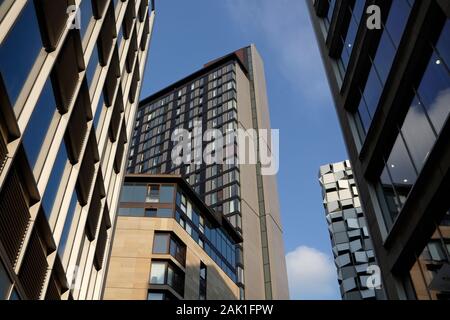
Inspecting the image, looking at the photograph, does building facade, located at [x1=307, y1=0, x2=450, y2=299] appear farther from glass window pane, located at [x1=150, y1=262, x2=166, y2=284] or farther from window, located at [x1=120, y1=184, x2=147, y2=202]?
window, located at [x1=120, y1=184, x2=147, y2=202]

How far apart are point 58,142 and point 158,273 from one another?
3149 centimetres

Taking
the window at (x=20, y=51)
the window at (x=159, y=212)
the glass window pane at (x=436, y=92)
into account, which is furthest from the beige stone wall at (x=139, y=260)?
the glass window pane at (x=436, y=92)

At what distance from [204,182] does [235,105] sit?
Answer: 1941 centimetres

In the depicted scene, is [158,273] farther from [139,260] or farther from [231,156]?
[231,156]

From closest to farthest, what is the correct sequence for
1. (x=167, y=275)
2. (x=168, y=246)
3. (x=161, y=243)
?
(x=167, y=275), (x=168, y=246), (x=161, y=243)

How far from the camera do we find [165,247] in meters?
46.9

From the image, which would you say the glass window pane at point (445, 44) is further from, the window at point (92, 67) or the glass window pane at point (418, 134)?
the window at point (92, 67)

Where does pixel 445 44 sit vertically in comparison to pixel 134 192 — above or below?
below

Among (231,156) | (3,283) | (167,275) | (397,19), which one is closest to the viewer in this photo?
(3,283)

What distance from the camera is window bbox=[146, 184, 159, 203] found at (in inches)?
2025

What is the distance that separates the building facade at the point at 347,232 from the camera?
71.6 m

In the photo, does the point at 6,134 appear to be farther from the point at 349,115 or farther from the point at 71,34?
the point at 349,115

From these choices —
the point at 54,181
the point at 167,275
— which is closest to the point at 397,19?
the point at 54,181

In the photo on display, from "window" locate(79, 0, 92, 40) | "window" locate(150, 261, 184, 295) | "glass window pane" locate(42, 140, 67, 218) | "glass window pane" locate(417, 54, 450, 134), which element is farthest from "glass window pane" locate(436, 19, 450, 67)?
"window" locate(150, 261, 184, 295)
